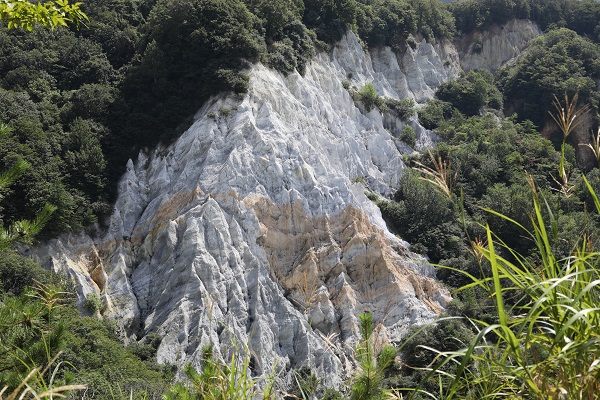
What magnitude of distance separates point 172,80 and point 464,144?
19.3 meters

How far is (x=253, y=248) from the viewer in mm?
25312

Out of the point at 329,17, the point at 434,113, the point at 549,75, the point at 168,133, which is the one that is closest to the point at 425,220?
the point at 168,133

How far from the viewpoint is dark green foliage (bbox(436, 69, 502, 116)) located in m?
47.9

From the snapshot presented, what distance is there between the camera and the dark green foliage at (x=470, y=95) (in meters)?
47.9

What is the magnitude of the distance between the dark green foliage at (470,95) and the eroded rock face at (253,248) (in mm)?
19202

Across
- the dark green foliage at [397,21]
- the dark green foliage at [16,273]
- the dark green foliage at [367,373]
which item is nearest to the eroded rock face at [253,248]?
the dark green foliage at [16,273]

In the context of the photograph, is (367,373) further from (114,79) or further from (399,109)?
(399,109)

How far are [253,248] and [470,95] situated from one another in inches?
1156

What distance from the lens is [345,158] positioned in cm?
3300

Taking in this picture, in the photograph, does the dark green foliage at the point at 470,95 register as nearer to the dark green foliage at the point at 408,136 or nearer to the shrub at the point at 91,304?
the dark green foliage at the point at 408,136

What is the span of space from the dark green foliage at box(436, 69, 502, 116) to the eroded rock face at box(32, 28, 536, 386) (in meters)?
19.2

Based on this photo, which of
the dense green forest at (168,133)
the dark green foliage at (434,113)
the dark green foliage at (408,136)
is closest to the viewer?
the dense green forest at (168,133)

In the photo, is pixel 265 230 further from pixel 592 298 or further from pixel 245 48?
pixel 592 298

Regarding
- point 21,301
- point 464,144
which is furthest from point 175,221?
point 464,144
